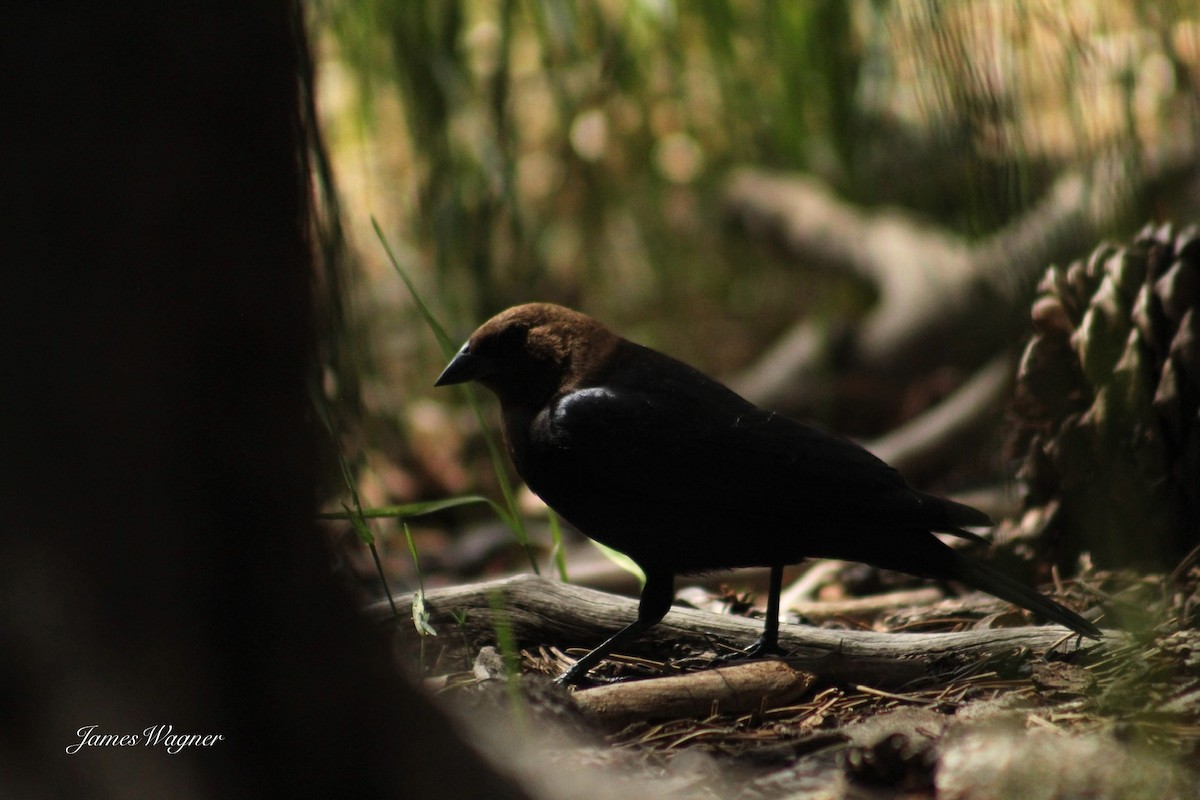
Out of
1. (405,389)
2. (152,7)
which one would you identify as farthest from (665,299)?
(152,7)

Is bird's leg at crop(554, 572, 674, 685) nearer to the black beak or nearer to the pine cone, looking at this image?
the black beak

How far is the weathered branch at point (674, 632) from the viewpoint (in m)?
2.03

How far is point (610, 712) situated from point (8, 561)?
3.26 ft

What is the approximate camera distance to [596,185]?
6.48 m

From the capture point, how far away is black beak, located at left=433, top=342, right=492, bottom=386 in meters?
2.36

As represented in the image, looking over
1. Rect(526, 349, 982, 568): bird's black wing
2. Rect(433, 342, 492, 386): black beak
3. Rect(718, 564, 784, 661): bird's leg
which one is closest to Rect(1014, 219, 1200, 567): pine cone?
Rect(526, 349, 982, 568): bird's black wing

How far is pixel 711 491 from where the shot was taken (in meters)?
2.13

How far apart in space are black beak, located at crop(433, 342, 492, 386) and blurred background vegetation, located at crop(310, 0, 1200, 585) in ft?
0.66

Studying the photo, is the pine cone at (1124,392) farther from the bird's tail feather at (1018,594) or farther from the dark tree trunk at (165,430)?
the dark tree trunk at (165,430)

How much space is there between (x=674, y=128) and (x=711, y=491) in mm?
5204

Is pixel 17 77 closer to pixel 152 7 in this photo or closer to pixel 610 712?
pixel 152 7

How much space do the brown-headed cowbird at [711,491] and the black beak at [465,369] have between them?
0.16 meters

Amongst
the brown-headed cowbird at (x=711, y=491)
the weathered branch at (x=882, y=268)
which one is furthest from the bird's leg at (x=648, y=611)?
the weathered branch at (x=882, y=268)

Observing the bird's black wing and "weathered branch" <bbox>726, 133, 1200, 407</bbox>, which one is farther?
"weathered branch" <bbox>726, 133, 1200, 407</bbox>
